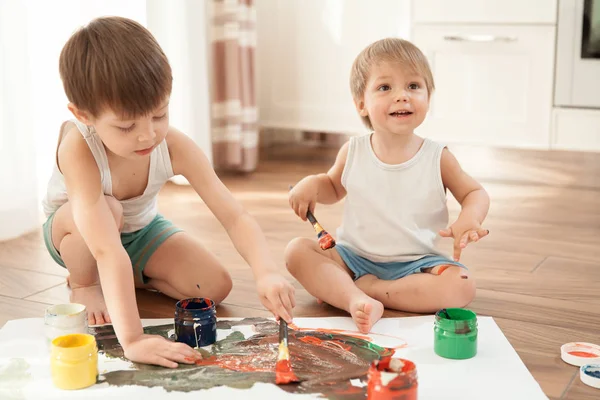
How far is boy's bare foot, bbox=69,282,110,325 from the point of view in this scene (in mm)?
1234

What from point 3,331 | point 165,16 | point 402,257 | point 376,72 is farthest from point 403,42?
point 165,16

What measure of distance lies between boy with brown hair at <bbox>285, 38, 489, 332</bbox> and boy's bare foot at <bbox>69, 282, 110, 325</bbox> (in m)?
0.32

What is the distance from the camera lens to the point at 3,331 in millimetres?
1197

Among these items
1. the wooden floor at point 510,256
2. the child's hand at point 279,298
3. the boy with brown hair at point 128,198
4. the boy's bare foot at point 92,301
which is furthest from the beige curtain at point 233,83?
the child's hand at point 279,298

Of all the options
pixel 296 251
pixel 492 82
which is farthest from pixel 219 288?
pixel 492 82

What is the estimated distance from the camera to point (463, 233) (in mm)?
1198

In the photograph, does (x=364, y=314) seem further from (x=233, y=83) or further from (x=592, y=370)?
(x=233, y=83)

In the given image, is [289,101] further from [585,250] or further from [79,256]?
[79,256]

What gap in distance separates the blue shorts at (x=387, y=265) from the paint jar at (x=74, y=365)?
1.64 feet

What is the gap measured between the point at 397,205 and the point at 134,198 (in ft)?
1.45

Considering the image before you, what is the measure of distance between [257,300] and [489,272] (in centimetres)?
46

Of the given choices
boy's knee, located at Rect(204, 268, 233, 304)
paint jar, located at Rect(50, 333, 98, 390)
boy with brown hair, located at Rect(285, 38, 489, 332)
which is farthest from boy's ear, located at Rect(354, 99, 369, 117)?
paint jar, located at Rect(50, 333, 98, 390)

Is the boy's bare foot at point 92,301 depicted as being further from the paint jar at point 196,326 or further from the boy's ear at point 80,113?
the boy's ear at point 80,113

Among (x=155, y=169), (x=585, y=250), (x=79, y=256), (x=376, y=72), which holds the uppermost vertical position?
(x=376, y=72)
